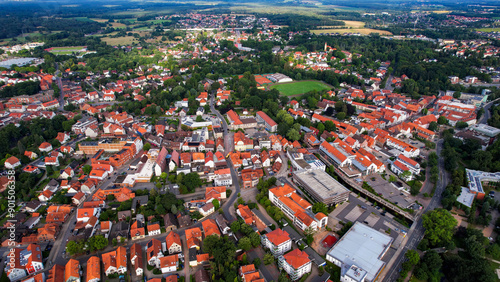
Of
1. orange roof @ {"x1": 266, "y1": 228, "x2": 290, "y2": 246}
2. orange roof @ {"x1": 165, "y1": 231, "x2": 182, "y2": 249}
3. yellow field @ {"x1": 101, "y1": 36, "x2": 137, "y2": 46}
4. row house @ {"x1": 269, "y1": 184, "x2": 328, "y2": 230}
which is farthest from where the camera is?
yellow field @ {"x1": 101, "y1": 36, "x2": 137, "y2": 46}

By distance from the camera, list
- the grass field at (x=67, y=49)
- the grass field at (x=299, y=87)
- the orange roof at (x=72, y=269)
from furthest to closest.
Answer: the grass field at (x=67, y=49) < the grass field at (x=299, y=87) < the orange roof at (x=72, y=269)

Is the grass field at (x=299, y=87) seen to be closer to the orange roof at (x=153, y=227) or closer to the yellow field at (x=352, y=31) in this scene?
the orange roof at (x=153, y=227)

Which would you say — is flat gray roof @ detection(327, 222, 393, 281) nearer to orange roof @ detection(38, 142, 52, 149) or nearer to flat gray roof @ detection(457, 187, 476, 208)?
flat gray roof @ detection(457, 187, 476, 208)

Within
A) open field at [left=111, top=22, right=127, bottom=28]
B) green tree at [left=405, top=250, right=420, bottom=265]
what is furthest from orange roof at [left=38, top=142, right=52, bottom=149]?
open field at [left=111, top=22, right=127, bottom=28]

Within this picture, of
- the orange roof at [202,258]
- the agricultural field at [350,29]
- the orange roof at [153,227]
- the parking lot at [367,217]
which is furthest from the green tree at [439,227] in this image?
the agricultural field at [350,29]

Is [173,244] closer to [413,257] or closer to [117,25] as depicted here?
[413,257]

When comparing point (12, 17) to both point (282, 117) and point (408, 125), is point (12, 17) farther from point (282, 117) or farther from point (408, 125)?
point (408, 125)

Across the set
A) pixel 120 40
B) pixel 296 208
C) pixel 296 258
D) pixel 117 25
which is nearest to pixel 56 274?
pixel 296 258
